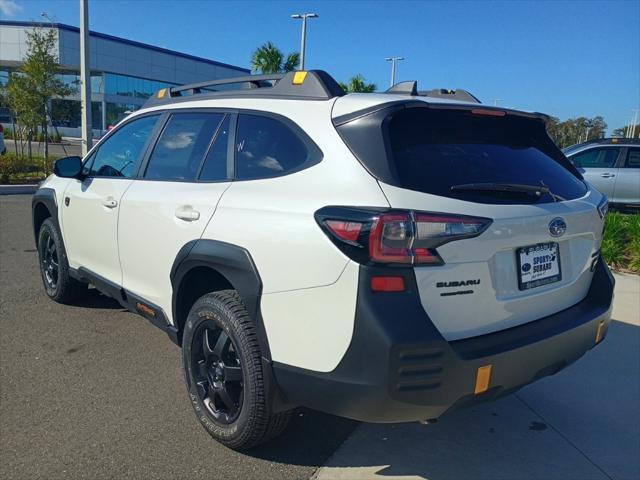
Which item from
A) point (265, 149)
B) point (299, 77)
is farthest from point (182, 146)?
point (299, 77)

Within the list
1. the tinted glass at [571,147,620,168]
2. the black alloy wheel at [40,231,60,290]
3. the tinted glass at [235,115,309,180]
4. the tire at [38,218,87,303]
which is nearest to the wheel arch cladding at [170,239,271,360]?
the tinted glass at [235,115,309,180]

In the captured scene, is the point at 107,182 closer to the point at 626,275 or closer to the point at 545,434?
the point at 545,434

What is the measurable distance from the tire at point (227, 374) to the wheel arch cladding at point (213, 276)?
0.30 feet

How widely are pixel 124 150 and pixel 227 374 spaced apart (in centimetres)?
216

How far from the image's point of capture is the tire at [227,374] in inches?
99.2

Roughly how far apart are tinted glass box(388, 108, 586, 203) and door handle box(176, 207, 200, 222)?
3.89 ft

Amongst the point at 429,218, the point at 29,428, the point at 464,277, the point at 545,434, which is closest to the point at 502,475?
the point at 545,434

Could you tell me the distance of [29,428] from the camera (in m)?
2.98

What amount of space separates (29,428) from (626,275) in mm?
6846

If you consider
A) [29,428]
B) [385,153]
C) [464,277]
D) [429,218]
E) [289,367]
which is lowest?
[29,428]

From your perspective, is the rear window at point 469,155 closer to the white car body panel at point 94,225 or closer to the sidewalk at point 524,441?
the sidewalk at point 524,441

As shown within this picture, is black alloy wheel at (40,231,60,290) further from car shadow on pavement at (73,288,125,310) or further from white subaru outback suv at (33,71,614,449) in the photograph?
white subaru outback suv at (33,71,614,449)

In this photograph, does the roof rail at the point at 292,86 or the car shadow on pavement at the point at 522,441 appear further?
the car shadow on pavement at the point at 522,441

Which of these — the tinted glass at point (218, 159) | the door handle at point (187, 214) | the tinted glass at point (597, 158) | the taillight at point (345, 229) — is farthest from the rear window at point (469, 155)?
the tinted glass at point (597, 158)
